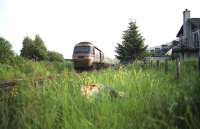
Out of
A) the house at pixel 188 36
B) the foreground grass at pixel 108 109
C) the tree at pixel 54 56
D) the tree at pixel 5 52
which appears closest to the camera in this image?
the foreground grass at pixel 108 109

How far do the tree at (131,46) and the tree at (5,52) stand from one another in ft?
123

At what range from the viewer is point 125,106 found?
234 inches

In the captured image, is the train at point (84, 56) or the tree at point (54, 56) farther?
the tree at point (54, 56)

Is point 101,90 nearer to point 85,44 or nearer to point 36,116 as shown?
point 36,116

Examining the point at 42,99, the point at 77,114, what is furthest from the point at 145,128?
the point at 42,99

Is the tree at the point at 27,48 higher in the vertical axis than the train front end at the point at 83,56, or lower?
higher

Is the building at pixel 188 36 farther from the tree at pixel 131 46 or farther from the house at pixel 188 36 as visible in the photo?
the tree at pixel 131 46

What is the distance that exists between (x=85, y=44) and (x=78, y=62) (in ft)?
5.48

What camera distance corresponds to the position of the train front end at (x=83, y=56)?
3369cm

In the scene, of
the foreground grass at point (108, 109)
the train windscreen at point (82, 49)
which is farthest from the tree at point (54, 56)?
the foreground grass at point (108, 109)

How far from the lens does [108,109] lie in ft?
19.0

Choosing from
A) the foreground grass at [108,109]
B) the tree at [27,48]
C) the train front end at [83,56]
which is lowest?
the foreground grass at [108,109]

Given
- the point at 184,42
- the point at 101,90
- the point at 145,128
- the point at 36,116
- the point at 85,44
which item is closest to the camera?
the point at 145,128

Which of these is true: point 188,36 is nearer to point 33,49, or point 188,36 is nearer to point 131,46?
point 131,46
